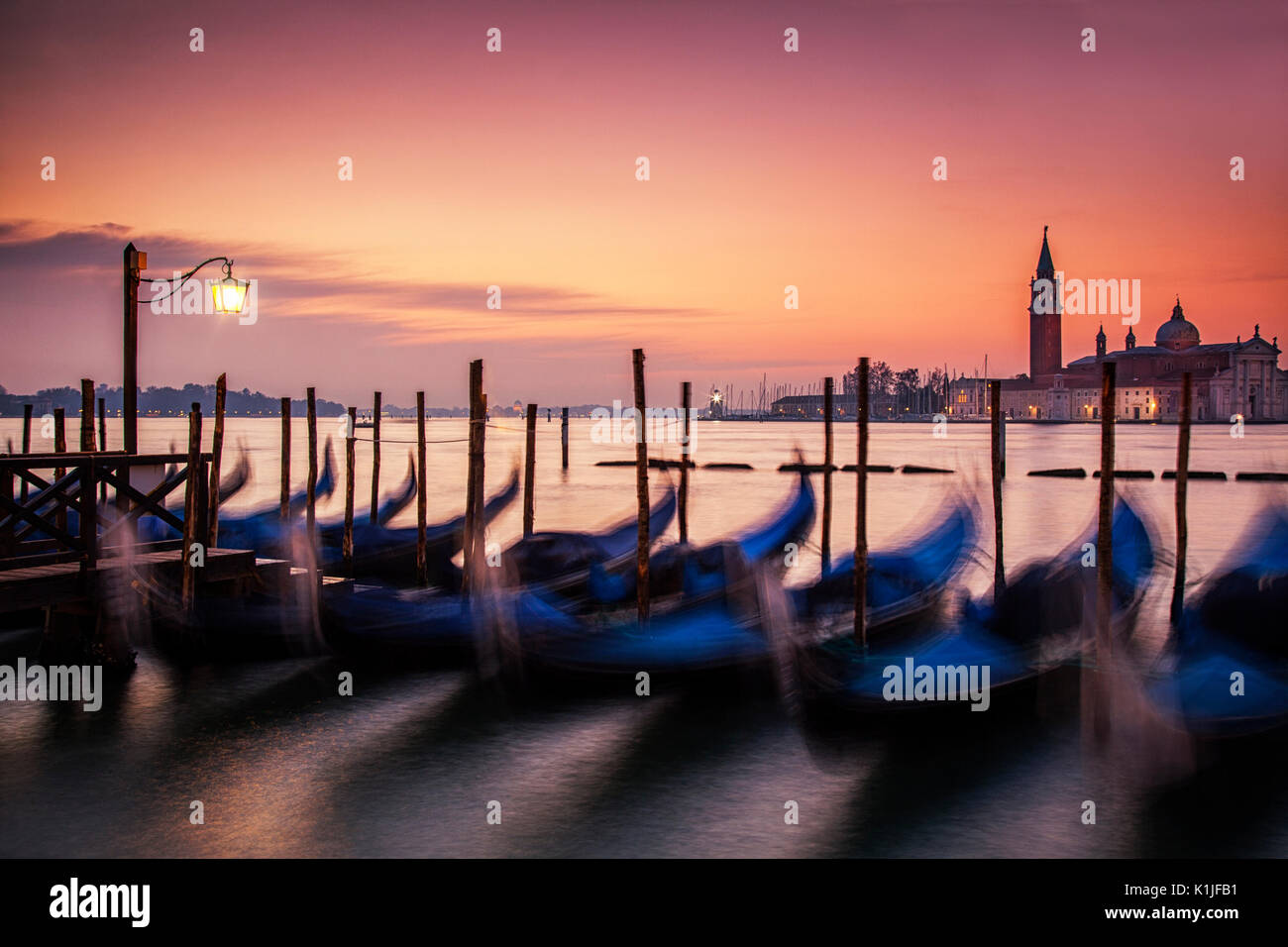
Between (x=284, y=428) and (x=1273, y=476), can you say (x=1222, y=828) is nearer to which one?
(x=284, y=428)

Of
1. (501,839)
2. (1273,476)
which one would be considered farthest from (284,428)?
(1273,476)

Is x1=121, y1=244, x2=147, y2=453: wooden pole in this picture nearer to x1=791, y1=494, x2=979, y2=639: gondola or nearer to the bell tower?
x1=791, y1=494, x2=979, y2=639: gondola

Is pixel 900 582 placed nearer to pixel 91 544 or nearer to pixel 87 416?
pixel 91 544

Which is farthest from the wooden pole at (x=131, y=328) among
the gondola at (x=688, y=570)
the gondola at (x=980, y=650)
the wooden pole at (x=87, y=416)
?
the gondola at (x=980, y=650)

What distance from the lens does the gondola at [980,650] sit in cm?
712

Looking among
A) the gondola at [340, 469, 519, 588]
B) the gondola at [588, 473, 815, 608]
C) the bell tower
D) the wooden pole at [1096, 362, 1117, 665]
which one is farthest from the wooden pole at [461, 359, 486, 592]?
the bell tower

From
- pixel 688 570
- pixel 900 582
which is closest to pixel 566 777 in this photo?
pixel 688 570

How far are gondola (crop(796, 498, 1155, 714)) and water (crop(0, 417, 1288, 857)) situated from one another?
292mm

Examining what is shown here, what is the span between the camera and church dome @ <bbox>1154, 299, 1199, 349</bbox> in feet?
325

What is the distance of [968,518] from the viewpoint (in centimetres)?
1112

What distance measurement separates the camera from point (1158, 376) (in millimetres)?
95125

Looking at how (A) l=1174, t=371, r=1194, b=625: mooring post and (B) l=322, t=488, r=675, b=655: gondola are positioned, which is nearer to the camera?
(B) l=322, t=488, r=675, b=655: gondola
